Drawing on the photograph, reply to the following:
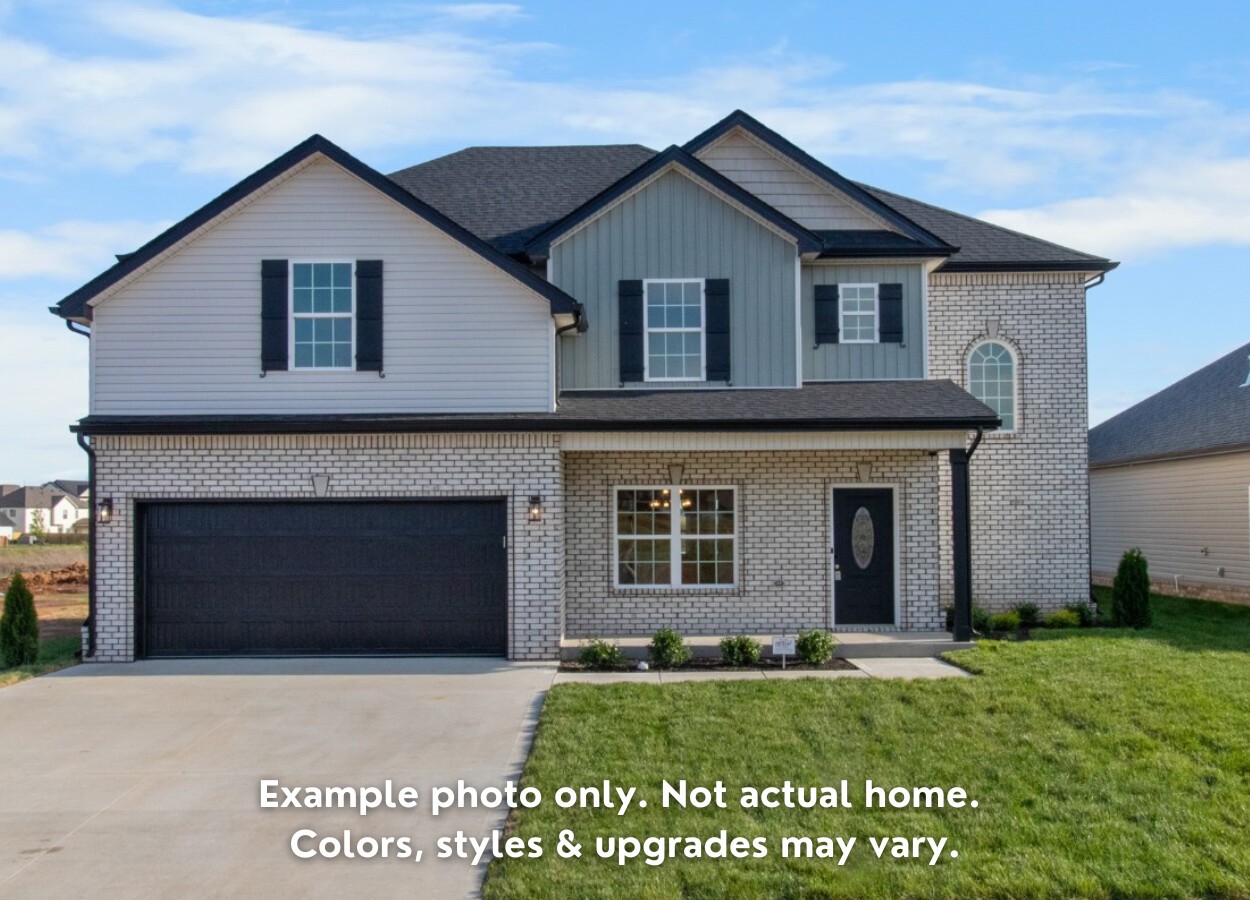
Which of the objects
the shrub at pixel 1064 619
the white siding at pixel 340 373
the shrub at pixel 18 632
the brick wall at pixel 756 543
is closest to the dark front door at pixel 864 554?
the brick wall at pixel 756 543

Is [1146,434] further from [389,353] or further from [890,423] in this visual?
[389,353]

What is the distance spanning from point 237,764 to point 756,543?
853 centimetres

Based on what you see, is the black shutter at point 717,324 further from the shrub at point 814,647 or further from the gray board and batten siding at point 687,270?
the shrub at point 814,647

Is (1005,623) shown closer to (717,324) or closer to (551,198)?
(717,324)

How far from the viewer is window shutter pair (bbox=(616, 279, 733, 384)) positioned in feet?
50.6

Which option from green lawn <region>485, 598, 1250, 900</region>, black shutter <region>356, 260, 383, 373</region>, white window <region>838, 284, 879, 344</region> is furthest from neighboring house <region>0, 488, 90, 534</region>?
green lawn <region>485, 598, 1250, 900</region>

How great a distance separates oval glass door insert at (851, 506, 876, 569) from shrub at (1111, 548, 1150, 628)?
3971mm

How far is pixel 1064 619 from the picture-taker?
16500 millimetres

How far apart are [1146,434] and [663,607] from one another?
15539 millimetres

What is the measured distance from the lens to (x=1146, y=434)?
25.7 m

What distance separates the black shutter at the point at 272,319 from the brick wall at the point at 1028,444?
393 inches

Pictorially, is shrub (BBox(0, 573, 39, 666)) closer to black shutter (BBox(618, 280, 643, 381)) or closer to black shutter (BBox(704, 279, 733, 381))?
black shutter (BBox(618, 280, 643, 381))

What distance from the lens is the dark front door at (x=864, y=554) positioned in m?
15.8

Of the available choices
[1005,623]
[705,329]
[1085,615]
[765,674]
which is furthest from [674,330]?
[1085,615]
